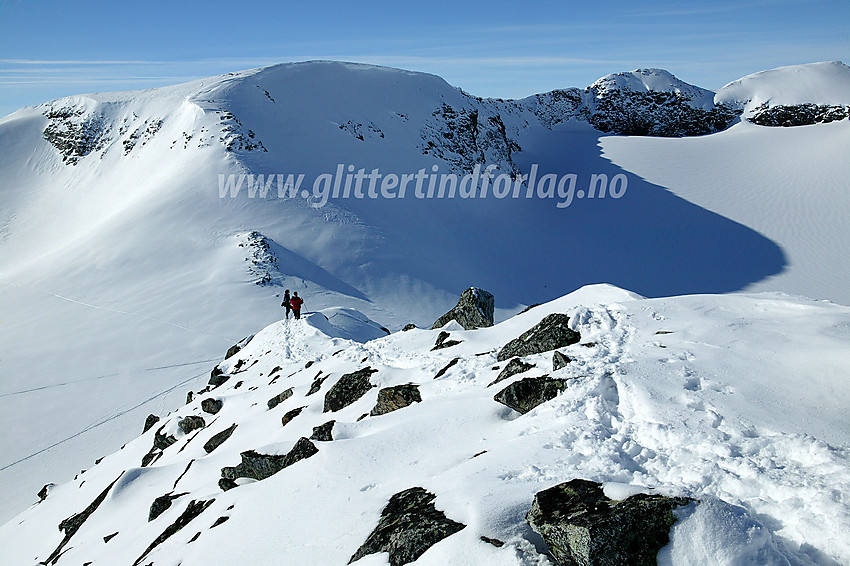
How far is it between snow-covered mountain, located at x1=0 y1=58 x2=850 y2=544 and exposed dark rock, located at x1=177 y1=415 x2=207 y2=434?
2.65m

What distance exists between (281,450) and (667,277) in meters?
29.0

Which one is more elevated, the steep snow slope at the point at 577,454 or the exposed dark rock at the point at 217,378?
the steep snow slope at the point at 577,454

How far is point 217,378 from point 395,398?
855 centimetres

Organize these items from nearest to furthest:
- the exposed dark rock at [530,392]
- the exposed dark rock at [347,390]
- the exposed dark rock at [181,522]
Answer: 1. the exposed dark rock at [530,392]
2. the exposed dark rock at [181,522]
3. the exposed dark rock at [347,390]

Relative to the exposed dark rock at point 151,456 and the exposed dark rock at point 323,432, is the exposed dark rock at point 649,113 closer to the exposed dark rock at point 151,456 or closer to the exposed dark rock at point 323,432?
the exposed dark rock at point 151,456

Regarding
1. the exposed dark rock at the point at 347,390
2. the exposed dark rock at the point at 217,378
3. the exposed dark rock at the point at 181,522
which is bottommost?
the exposed dark rock at the point at 217,378

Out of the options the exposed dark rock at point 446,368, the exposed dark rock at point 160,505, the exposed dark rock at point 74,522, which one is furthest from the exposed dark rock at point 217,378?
the exposed dark rock at point 446,368

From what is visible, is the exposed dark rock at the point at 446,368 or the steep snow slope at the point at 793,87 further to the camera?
the steep snow slope at the point at 793,87

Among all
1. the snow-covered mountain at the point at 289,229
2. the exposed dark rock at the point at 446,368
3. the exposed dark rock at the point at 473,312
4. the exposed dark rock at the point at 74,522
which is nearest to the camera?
the exposed dark rock at the point at 74,522

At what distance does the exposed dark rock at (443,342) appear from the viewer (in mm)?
10752

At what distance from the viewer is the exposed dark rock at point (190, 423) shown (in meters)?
12.1

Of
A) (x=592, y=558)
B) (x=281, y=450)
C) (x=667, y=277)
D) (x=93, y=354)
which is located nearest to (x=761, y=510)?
(x=592, y=558)

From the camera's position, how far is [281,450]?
771cm

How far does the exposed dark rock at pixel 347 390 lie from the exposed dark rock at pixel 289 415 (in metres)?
0.59
